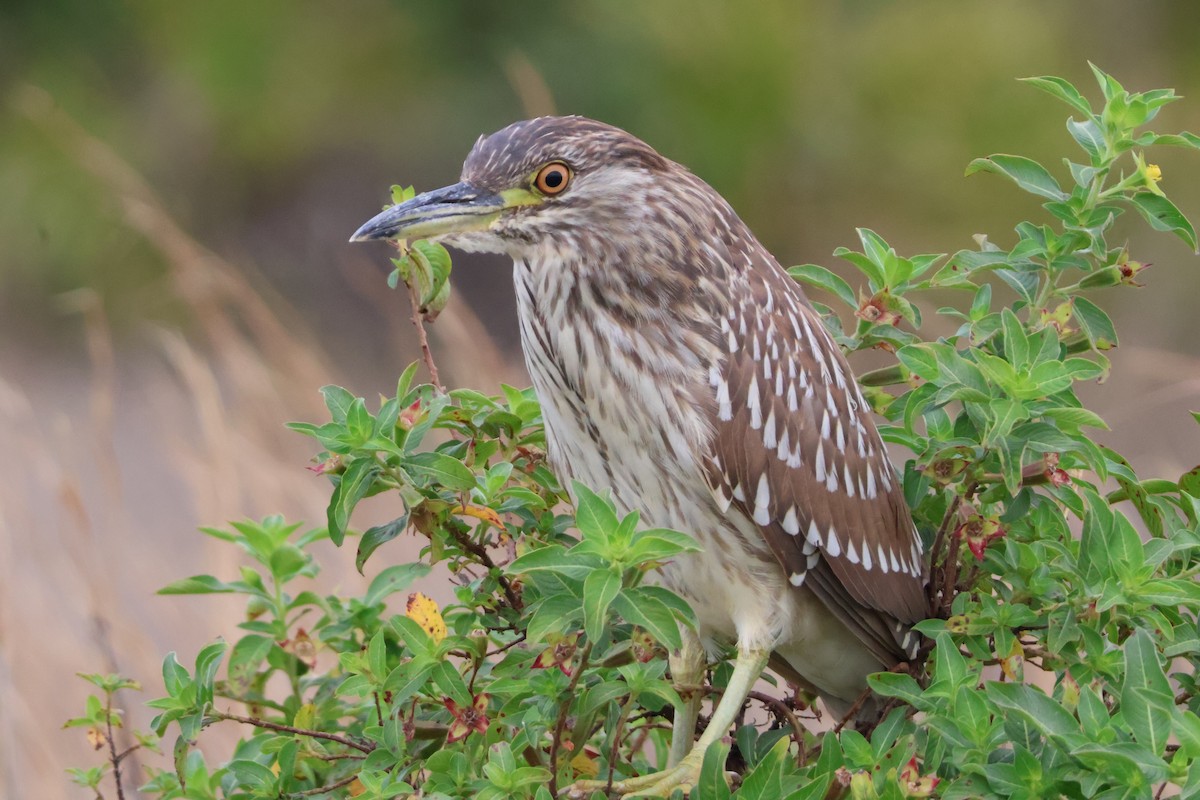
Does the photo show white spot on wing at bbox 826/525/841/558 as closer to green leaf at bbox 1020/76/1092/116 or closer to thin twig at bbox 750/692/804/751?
thin twig at bbox 750/692/804/751

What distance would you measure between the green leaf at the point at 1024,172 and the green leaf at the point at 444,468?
2.75 feet

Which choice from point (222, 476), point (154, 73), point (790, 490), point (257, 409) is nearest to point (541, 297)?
point (790, 490)

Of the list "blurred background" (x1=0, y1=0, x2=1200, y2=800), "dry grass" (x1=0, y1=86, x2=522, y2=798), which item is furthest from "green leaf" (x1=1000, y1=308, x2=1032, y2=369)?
"blurred background" (x1=0, y1=0, x2=1200, y2=800)

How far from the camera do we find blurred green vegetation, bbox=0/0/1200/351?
7820 millimetres

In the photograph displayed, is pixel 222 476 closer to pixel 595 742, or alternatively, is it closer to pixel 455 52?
pixel 595 742

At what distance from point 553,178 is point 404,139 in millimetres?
7146

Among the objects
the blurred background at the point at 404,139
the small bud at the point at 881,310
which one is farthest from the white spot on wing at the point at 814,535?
the blurred background at the point at 404,139

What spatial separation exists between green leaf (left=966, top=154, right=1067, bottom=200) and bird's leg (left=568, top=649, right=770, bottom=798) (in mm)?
806

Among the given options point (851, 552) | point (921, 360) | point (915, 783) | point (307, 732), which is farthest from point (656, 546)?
point (851, 552)

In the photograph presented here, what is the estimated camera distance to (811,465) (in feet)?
7.53

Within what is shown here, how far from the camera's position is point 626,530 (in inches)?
57.9

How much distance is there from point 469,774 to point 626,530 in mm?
460

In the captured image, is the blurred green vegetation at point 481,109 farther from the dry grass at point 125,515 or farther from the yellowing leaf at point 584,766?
the yellowing leaf at point 584,766

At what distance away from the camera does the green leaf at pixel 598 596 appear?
1.40 metres
